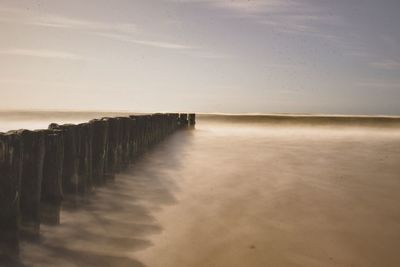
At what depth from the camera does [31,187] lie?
423 cm

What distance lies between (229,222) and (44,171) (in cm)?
189

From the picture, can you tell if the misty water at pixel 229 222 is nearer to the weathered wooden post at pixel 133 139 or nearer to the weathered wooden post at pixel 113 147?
the weathered wooden post at pixel 113 147

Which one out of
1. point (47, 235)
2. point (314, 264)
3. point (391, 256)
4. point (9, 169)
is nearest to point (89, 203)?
point (47, 235)

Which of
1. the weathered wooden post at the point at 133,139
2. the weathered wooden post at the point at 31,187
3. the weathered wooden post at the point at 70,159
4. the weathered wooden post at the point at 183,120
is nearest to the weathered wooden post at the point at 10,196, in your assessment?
the weathered wooden post at the point at 31,187

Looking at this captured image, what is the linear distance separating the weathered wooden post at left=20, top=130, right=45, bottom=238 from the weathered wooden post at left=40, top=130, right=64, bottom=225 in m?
0.43

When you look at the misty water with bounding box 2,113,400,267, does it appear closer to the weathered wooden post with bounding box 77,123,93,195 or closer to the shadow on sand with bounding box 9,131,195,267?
the shadow on sand with bounding box 9,131,195,267

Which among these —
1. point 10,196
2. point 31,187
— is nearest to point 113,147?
point 31,187

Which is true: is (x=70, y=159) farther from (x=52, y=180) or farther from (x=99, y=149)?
(x=99, y=149)

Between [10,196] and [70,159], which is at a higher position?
[70,159]

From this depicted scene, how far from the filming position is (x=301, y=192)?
6.77 m

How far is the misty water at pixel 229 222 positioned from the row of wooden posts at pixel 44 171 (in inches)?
7.5

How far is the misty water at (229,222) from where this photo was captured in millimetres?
3881

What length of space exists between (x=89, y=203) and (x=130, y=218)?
3.02ft

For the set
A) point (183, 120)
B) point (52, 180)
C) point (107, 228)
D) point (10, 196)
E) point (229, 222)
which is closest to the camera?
point (10, 196)
